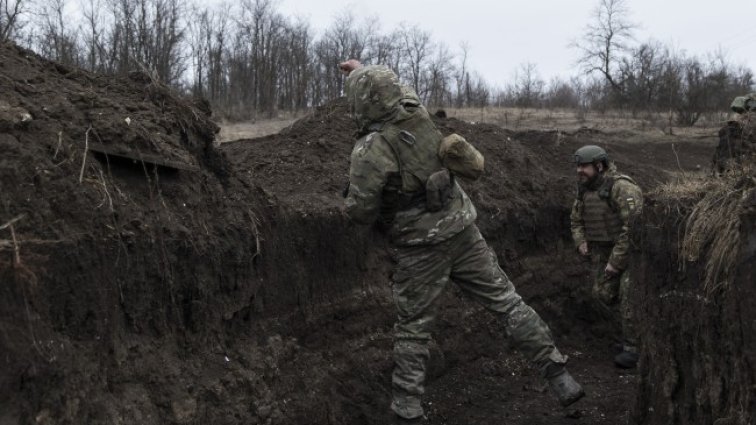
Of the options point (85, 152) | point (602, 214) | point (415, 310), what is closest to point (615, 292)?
point (602, 214)

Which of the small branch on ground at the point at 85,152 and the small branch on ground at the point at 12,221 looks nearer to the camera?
the small branch on ground at the point at 12,221

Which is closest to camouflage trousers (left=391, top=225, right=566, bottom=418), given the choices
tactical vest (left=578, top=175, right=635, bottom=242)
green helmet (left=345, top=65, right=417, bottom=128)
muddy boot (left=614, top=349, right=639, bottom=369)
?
green helmet (left=345, top=65, right=417, bottom=128)

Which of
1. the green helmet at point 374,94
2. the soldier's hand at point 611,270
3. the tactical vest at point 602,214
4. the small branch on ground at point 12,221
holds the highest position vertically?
the green helmet at point 374,94

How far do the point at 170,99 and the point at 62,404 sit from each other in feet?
9.13

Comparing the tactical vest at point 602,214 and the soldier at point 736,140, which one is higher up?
the soldier at point 736,140

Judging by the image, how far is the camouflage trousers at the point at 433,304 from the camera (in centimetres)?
466

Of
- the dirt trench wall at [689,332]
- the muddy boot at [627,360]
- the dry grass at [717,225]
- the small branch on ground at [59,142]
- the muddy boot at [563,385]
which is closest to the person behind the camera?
the dirt trench wall at [689,332]

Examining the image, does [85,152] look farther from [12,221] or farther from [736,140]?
[736,140]

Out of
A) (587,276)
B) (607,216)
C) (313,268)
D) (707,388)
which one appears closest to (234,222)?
(313,268)

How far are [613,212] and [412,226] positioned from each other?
9.37 feet

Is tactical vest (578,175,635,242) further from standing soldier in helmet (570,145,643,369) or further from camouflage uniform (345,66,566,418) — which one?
camouflage uniform (345,66,566,418)

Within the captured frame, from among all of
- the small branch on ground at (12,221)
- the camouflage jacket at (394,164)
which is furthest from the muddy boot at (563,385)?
the small branch on ground at (12,221)

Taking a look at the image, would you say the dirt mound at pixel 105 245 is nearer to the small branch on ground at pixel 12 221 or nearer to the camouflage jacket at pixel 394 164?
the small branch on ground at pixel 12 221

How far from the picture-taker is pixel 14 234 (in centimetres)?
318
